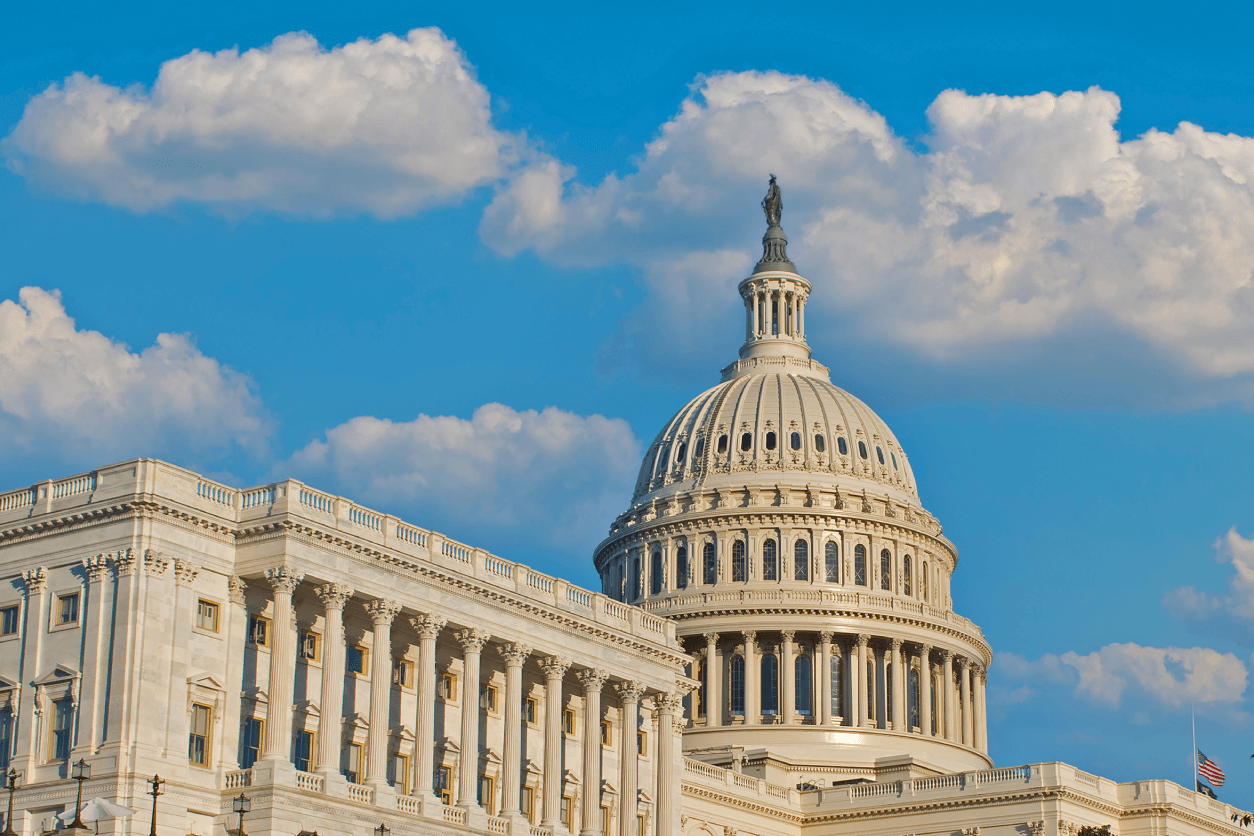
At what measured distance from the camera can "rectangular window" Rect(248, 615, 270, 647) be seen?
255 ft

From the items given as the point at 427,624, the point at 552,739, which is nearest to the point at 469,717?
the point at 427,624

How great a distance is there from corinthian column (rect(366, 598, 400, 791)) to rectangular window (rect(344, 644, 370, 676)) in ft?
2.83

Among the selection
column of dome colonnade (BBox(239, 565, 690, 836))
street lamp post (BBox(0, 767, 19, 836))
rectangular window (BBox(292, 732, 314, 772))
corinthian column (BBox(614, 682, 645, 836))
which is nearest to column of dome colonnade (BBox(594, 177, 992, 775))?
column of dome colonnade (BBox(239, 565, 690, 836))

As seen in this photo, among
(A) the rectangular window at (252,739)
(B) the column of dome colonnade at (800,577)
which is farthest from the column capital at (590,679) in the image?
(B) the column of dome colonnade at (800,577)

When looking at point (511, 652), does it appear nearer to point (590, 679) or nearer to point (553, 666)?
point (553, 666)

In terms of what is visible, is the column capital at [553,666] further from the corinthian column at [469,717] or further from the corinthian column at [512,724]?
the corinthian column at [469,717]

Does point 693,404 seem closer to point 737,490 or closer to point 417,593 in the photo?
point 737,490

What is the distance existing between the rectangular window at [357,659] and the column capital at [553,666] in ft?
31.6

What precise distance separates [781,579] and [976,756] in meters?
19.5

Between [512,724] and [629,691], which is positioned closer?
[512,724]

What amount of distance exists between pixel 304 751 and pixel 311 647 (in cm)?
415

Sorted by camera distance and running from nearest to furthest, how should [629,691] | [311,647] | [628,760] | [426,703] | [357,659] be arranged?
[311,647] → [426,703] → [357,659] → [628,760] → [629,691]

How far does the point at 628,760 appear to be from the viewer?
92.9 meters

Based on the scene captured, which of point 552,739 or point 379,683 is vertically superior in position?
point 379,683
